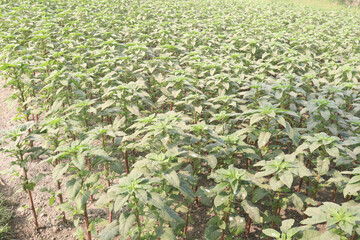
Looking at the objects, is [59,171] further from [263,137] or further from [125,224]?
[263,137]

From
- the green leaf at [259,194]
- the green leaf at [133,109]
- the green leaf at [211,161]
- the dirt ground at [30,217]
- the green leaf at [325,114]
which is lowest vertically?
the dirt ground at [30,217]

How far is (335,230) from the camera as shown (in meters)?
2.54

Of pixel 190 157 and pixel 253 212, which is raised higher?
pixel 253 212

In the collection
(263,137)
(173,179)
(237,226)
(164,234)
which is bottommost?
(237,226)

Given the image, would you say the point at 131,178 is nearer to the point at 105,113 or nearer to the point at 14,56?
the point at 105,113

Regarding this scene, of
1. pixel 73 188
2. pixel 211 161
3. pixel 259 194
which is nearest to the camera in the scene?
pixel 73 188

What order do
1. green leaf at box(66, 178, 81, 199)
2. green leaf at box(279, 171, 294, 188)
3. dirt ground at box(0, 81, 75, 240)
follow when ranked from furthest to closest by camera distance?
dirt ground at box(0, 81, 75, 240) → green leaf at box(66, 178, 81, 199) → green leaf at box(279, 171, 294, 188)

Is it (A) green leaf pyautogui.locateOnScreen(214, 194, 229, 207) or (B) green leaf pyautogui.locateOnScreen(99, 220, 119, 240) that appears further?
(A) green leaf pyautogui.locateOnScreen(214, 194, 229, 207)

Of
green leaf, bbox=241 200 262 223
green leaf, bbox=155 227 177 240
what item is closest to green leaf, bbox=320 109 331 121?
green leaf, bbox=241 200 262 223

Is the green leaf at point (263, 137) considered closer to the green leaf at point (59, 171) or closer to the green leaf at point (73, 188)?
the green leaf at point (73, 188)

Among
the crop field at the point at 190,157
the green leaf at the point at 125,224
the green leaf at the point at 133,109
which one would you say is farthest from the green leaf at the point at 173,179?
the green leaf at the point at 133,109

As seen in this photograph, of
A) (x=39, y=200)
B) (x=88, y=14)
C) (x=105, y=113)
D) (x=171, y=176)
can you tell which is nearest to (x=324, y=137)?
(x=171, y=176)

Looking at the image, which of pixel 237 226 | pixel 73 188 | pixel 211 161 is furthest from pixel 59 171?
pixel 237 226

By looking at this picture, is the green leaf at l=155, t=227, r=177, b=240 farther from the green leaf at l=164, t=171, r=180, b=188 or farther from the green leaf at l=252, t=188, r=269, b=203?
the green leaf at l=252, t=188, r=269, b=203
